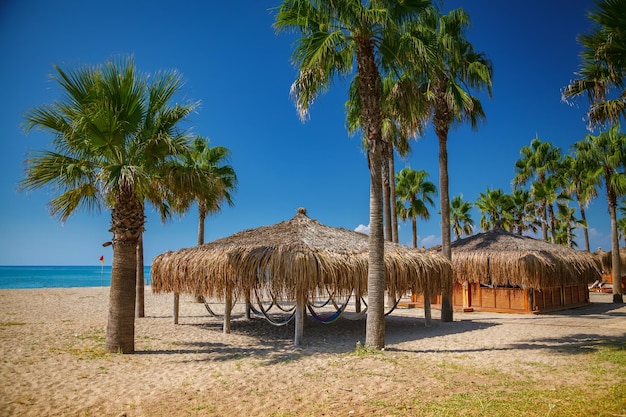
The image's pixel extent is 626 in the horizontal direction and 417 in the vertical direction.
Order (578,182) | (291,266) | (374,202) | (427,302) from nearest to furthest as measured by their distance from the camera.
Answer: (374,202) < (291,266) < (427,302) < (578,182)

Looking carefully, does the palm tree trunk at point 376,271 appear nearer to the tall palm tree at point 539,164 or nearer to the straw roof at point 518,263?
the straw roof at point 518,263

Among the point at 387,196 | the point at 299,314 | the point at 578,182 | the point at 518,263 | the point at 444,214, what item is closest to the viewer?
the point at 299,314

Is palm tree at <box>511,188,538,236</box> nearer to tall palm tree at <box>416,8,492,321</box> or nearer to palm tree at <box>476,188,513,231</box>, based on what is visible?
palm tree at <box>476,188,513,231</box>

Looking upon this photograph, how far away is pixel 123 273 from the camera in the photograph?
8.66 m

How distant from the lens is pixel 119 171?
8.17 m

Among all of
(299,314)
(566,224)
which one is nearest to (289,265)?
(299,314)

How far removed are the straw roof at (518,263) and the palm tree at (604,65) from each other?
7.58m

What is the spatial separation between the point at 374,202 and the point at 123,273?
5560 mm

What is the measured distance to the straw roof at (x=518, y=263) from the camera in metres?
16.4

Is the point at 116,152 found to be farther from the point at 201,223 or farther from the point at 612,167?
the point at 612,167

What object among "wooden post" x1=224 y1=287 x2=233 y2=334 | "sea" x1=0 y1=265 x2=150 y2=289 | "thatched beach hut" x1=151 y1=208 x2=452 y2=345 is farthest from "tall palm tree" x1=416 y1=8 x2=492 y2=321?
"sea" x1=0 y1=265 x2=150 y2=289

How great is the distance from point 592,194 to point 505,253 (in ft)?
47.6

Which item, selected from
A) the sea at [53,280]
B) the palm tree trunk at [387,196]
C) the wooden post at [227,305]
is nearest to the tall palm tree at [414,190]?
the palm tree trunk at [387,196]

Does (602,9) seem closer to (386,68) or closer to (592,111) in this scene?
(592,111)
